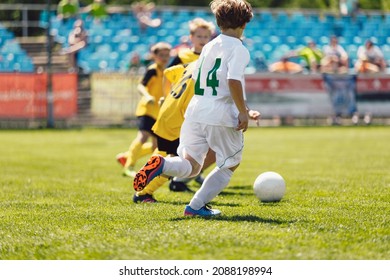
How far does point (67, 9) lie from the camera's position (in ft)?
101

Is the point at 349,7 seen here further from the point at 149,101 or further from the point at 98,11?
the point at 149,101

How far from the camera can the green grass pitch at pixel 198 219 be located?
5617mm

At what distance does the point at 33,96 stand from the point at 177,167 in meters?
18.3

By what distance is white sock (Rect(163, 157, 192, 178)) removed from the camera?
7203mm

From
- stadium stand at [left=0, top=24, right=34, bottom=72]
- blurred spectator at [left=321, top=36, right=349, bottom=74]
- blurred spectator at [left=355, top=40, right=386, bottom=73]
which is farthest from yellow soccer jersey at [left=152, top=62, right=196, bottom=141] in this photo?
stadium stand at [left=0, top=24, right=34, bottom=72]

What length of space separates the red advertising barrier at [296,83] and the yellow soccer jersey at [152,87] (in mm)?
13699

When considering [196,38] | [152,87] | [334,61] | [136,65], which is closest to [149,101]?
[152,87]

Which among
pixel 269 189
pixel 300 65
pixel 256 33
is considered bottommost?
pixel 256 33

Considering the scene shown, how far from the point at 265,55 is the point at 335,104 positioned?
6.34 m

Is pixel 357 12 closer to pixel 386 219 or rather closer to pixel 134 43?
pixel 134 43

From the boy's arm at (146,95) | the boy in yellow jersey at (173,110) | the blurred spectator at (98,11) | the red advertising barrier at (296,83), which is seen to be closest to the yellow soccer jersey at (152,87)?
the boy's arm at (146,95)

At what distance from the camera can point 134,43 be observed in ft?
104

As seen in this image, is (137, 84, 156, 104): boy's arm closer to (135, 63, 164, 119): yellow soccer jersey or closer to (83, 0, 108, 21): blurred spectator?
(135, 63, 164, 119): yellow soccer jersey

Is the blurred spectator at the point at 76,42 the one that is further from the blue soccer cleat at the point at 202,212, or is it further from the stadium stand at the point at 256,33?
the blue soccer cleat at the point at 202,212
